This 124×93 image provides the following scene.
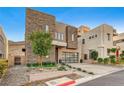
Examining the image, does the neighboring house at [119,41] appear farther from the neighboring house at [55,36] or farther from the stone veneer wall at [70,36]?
the stone veneer wall at [70,36]

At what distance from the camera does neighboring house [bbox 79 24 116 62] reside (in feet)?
85.3

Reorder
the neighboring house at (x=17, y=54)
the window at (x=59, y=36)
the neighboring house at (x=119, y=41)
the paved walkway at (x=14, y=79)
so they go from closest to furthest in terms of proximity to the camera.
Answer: the paved walkway at (x=14, y=79), the neighboring house at (x=17, y=54), the window at (x=59, y=36), the neighboring house at (x=119, y=41)

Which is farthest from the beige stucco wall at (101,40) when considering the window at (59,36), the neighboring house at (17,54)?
the neighboring house at (17,54)

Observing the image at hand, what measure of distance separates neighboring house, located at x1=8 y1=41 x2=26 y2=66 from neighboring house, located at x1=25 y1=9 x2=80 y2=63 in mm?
1910

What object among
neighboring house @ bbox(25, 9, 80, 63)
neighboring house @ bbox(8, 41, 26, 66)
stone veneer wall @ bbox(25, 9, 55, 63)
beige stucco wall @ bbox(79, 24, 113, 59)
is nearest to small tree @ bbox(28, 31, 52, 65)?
stone veneer wall @ bbox(25, 9, 55, 63)

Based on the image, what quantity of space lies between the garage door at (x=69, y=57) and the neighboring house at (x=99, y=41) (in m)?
2.31

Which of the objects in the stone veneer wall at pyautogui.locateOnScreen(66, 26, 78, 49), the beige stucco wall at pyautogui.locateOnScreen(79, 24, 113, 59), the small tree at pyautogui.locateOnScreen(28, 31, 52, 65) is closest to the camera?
the small tree at pyautogui.locateOnScreen(28, 31, 52, 65)

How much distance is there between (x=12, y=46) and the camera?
22312 mm

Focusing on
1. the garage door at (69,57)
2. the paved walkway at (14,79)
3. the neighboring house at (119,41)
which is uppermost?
the neighboring house at (119,41)


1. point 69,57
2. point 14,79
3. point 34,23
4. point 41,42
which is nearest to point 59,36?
point 69,57

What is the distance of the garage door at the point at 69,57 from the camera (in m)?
26.0

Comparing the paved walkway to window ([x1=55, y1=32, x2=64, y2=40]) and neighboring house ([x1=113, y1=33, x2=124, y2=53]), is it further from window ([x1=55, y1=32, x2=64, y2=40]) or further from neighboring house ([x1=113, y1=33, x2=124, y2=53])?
neighboring house ([x1=113, y1=33, x2=124, y2=53])
